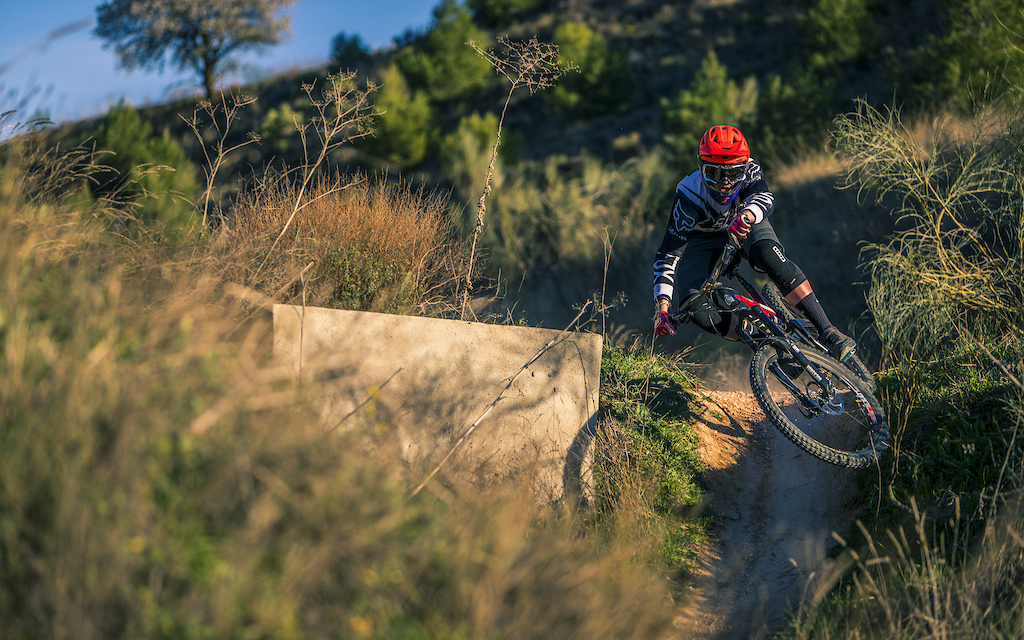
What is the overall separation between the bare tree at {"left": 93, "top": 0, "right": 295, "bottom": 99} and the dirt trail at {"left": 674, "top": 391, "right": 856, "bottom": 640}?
36624 mm

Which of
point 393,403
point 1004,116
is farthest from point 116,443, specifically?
point 1004,116

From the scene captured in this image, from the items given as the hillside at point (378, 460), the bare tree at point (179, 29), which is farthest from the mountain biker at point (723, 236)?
the bare tree at point (179, 29)

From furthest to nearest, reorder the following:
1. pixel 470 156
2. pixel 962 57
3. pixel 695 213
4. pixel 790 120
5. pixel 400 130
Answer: pixel 400 130 → pixel 470 156 → pixel 790 120 → pixel 962 57 → pixel 695 213

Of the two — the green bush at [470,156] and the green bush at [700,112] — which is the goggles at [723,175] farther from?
the green bush at [700,112]

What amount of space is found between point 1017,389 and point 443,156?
20.4 metres

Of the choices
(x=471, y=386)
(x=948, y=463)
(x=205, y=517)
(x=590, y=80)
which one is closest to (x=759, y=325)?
(x=948, y=463)

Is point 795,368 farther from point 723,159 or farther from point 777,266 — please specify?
point 723,159

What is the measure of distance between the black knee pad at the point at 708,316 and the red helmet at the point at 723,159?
1.00 meters

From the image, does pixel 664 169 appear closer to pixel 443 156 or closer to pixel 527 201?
pixel 527 201

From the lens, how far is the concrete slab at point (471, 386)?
471 centimetres

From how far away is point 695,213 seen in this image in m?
5.95

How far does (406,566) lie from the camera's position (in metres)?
2.40

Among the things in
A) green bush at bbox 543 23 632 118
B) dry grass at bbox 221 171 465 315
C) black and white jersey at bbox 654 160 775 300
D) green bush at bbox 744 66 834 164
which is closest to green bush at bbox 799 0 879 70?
green bush at bbox 744 66 834 164

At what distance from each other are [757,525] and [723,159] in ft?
10.1
